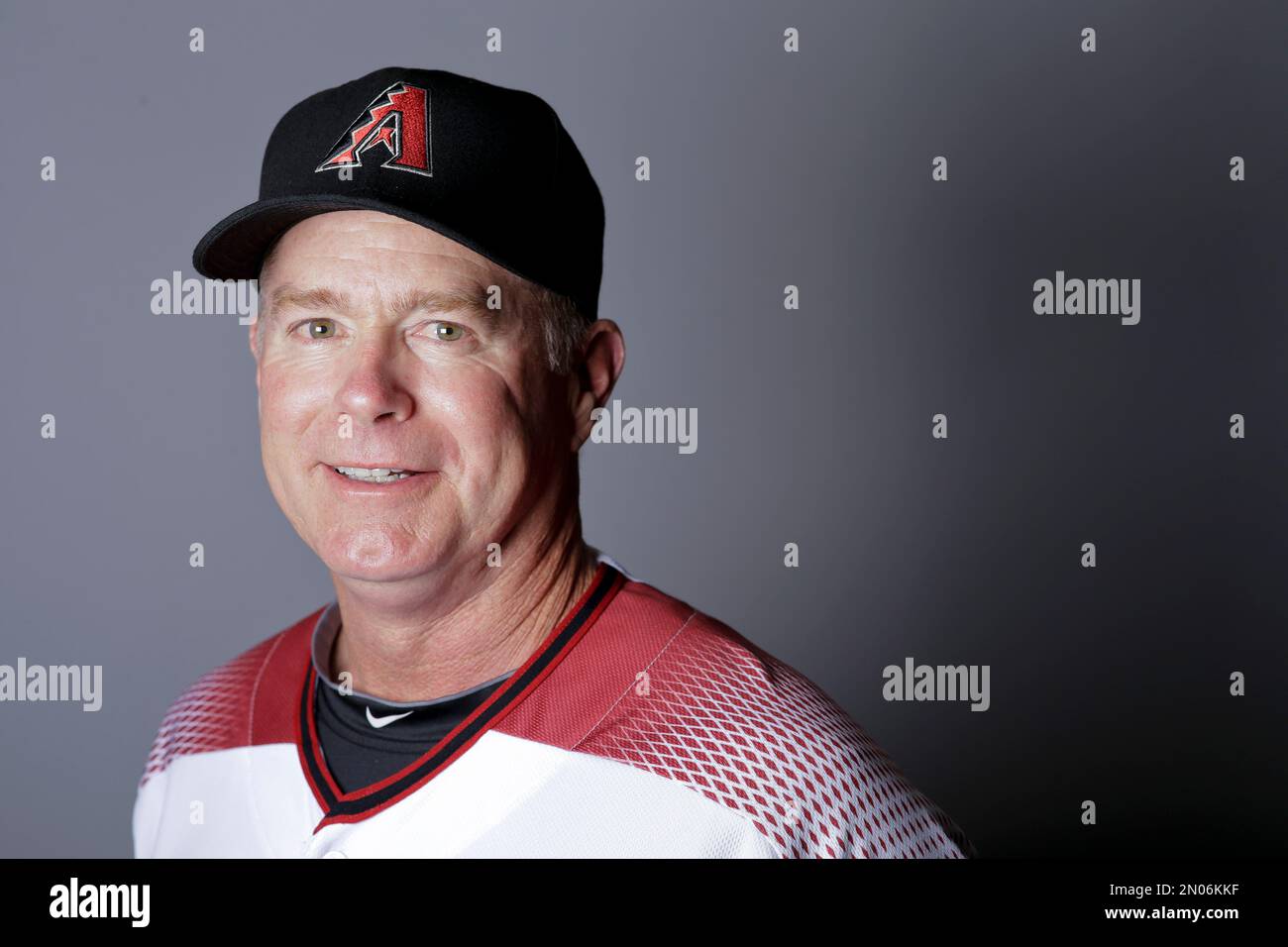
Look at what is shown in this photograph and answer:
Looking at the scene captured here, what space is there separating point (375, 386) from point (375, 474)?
0.15 meters

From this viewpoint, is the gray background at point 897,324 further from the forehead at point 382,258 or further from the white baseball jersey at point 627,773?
the forehead at point 382,258

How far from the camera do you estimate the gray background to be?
348 centimetres

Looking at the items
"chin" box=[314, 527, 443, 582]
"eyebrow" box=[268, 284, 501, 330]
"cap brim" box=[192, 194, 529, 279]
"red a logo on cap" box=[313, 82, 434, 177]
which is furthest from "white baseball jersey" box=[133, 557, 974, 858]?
"red a logo on cap" box=[313, 82, 434, 177]

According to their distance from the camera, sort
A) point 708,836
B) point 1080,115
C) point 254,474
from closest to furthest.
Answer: point 708,836 → point 1080,115 → point 254,474

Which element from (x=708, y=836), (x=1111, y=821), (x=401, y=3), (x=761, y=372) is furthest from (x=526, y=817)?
(x=401, y=3)

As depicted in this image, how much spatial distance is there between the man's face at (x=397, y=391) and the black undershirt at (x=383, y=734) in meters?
0.21

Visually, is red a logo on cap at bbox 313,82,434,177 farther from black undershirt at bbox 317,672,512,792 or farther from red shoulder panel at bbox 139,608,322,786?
red shoulder panel at bbox 139,608,322,786

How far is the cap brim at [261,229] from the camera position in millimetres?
1866

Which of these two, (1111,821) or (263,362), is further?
(1111,821)

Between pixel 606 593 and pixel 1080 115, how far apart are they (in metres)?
2.12

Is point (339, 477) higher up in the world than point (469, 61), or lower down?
lower down

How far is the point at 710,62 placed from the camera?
11.7 feet

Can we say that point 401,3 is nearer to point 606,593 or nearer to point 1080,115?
point 1080,115

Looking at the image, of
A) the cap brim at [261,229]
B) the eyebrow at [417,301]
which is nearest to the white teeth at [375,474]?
the eyebrow at [417,301]
